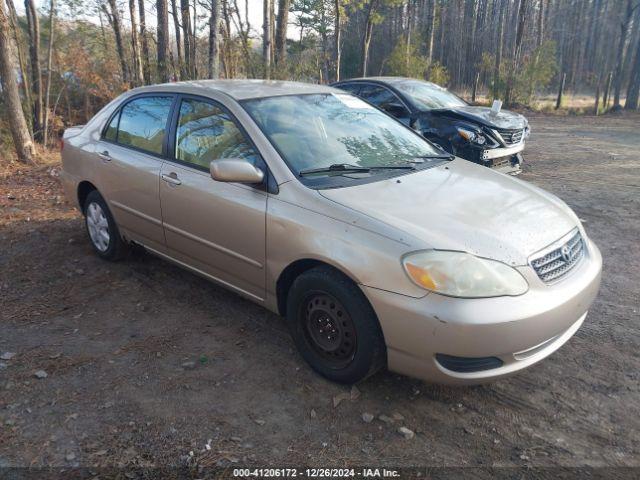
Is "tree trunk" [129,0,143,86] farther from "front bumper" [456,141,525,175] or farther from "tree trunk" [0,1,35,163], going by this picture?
"front bumper" [456,141,525,175]

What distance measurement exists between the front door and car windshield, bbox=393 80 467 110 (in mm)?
5385

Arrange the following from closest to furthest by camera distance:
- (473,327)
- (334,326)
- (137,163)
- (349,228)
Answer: (473,327)
(349,228)
(334,326)
(137,163)

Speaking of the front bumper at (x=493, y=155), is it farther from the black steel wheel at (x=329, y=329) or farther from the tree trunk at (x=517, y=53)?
the tree trunk at (x=517, y=53)

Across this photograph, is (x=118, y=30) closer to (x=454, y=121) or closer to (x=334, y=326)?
(x=454, y=121)

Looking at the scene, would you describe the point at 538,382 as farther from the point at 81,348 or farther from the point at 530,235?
the point at 81,348

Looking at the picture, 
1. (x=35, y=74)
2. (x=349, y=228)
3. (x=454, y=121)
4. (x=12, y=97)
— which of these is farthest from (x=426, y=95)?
(x=35, y=74)

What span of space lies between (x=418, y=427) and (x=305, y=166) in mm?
1713

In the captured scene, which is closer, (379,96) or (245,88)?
(245,88)

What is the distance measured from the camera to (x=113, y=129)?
4730 millimetres

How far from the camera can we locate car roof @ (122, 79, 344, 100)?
3.86 meters

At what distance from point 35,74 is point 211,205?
10950 millimetres

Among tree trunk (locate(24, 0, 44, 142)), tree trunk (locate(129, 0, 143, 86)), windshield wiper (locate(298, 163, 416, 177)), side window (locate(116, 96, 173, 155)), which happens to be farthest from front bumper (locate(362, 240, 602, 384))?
tree trunk (locate(129, 0, 143, 86))

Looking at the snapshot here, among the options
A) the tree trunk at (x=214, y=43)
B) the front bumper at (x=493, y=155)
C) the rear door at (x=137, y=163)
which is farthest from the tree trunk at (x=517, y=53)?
the rear door at (x=137, y=163)

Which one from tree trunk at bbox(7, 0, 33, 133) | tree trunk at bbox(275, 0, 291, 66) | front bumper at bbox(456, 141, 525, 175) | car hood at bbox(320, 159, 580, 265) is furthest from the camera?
tree trunk at bbox(275, 0, 291, 66)
